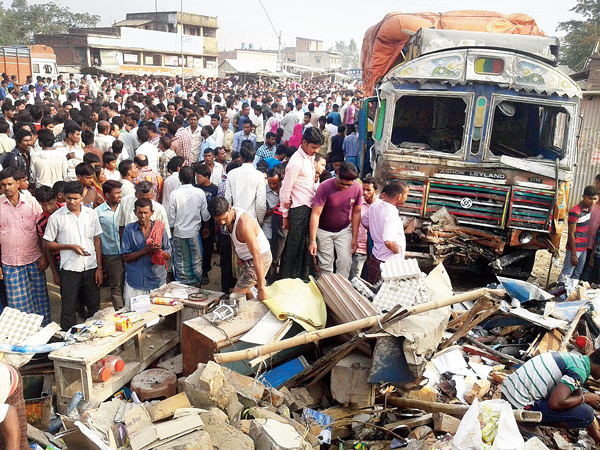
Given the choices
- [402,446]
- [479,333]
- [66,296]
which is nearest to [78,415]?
[66,296]

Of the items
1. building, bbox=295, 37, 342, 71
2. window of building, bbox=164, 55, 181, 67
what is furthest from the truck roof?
building, bbox=295, 37, 342, 71

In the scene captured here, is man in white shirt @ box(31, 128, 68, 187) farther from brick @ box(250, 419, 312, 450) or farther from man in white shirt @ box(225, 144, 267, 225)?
brick @ box(250, 419, 312, 450)

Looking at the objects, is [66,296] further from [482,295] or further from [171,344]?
[482,295]

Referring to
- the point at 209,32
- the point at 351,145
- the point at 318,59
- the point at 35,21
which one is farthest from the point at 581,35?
the point at 318,59

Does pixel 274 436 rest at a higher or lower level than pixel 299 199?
lower

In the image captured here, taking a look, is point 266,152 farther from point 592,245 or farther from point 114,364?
point 114,364

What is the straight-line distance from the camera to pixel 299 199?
585 cm

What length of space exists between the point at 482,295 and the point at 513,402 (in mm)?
844

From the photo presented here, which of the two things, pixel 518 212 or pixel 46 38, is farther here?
pixel 46 38

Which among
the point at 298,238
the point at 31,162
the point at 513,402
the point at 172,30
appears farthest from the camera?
the point at 172,30

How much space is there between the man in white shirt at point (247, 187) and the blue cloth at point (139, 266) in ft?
3.87

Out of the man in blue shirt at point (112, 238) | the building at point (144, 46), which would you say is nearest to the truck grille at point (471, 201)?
the man in blue shirt at point (112, 238)

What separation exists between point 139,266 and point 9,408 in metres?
2.60

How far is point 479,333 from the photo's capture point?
5.41 m
